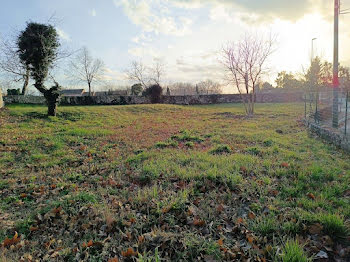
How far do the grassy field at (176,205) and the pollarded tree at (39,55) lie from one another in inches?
254

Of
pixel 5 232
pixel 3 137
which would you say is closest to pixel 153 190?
pixel 5 232

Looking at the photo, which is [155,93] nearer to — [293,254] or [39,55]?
[39,55]

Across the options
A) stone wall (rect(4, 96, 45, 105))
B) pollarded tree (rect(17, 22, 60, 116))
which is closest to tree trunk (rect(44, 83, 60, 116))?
pollarded tree (rect(17, 22, 60, 116))

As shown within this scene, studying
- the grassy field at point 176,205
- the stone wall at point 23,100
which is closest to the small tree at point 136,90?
the stone wall at point 23,100

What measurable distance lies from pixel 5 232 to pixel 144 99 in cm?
2322

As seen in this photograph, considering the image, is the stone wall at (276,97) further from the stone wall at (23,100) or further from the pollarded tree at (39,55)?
the stone wall at (23,100)

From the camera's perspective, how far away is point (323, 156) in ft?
17.7

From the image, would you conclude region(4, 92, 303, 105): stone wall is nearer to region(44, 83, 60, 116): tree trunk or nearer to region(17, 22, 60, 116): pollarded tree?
region(17, 22, 60, 116): pollarded tree

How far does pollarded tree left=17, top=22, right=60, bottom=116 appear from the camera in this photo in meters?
12.0

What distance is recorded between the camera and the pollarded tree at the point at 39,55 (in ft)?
39.3

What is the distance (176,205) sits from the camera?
313 cm

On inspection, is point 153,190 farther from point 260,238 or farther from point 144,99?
point 144,99

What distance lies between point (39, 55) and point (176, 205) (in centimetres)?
1351

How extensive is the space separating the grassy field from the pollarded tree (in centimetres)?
644
